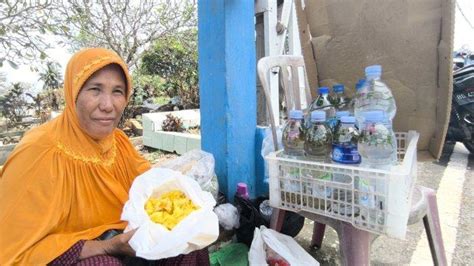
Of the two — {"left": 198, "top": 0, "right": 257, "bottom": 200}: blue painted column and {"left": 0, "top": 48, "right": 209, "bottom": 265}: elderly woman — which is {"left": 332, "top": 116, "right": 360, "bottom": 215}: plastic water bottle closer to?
{"left": 0, "top": 48, "right": 209, "bottom": 265}: elderly woman

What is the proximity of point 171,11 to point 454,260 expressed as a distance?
18.7ft

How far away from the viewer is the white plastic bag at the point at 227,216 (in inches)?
80.5

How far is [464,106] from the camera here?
14.4 feet

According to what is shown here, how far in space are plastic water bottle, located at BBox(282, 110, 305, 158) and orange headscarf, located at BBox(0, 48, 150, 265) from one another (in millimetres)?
825

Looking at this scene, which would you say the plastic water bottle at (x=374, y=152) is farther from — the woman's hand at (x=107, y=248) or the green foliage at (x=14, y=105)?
the green foliage at (x=14, y=105)

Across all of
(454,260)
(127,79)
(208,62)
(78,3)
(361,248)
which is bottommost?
(454,260)

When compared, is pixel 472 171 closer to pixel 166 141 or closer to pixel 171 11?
pixel 166 141

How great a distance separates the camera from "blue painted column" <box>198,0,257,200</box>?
2.05 m

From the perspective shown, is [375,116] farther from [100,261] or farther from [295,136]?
[100,261]

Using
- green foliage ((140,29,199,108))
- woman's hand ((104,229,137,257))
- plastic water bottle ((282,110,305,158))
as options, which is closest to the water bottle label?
plastic water bottle ((282,110,305,158))

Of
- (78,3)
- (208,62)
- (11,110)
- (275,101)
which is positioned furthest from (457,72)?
(11,110)

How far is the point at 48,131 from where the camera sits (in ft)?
4.42

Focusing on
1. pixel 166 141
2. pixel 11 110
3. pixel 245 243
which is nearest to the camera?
pixel 245 243

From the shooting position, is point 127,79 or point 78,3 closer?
point 127,79
